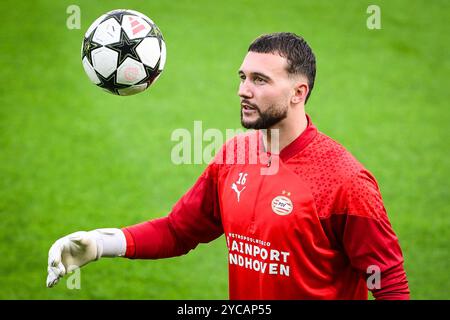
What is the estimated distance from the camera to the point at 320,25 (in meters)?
14.9

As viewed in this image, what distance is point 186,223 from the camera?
4059mm

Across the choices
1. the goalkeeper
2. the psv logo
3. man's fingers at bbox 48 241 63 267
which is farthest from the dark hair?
man's fingers at bbox 48 241 63 267

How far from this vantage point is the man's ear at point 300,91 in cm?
375

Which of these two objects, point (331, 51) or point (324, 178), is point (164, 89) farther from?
point (324, 178)

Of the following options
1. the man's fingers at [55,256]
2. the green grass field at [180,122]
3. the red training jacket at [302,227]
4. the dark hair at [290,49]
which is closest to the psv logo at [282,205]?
the red training jacket at [302,227]

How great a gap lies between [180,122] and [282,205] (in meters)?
7.77

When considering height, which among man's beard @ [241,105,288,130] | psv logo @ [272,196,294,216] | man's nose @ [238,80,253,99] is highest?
man's nose @ [238,80,253,99]

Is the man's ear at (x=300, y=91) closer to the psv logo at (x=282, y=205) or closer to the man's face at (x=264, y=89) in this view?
the man's face at (x=264, y=89)

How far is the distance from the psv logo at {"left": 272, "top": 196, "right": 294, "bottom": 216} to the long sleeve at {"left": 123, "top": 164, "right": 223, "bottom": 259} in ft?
1.71

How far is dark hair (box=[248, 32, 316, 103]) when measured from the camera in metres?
3.69

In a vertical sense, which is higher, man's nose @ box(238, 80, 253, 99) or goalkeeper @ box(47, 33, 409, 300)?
man's nose @ box(238, 80, 253, 99)

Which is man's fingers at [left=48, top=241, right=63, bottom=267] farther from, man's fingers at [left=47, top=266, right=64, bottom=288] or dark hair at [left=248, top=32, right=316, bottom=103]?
dark hair at [left=248, top=32, right=316, bottom=103]

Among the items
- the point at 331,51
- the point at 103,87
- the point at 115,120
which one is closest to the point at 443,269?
the point at 103,87

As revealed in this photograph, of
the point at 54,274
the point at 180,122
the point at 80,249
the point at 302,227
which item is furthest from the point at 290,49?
the point at 180,122
